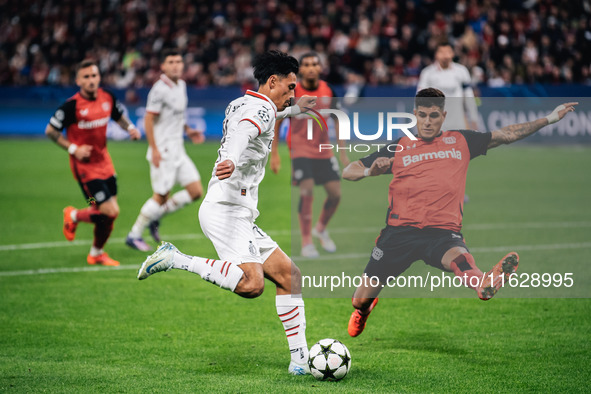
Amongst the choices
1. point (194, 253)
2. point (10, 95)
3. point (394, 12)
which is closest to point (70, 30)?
point (10, 95)

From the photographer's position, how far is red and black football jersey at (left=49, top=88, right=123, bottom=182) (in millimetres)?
9258

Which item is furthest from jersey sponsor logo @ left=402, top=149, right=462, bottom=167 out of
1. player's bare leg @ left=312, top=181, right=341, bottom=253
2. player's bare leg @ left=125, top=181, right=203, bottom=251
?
player's bare leg @ left=125, top=181, right=203, bottom=251

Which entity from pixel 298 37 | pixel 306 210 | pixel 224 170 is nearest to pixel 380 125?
pixel 224 170

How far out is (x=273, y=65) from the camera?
5.48m

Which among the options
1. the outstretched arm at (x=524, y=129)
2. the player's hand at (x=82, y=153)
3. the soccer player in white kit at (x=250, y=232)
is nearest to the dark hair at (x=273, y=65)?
the soccer player in white kit at (x=250, y=232)

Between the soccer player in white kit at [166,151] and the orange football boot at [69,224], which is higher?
the soccer player in white kit at [166,151]

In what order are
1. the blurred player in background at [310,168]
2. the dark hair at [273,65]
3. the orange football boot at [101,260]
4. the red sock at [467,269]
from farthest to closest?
the blurred player in background at [310,168]
the orange football boot at [101,260]
the red sock at [467,269]
the dark hair at [273,65]

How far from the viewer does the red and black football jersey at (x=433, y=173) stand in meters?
5.91

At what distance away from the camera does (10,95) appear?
86.9ft

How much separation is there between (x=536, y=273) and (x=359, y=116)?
2377mm

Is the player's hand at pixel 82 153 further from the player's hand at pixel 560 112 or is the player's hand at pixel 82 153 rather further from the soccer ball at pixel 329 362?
the player's hand at pixel 560 112

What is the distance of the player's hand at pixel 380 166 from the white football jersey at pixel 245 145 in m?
0.84

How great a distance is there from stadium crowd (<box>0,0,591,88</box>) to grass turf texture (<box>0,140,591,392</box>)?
1262cm

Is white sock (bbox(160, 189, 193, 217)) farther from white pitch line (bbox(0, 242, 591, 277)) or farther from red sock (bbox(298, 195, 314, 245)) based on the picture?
red sock (bbox(298, 195, 314, 245))
